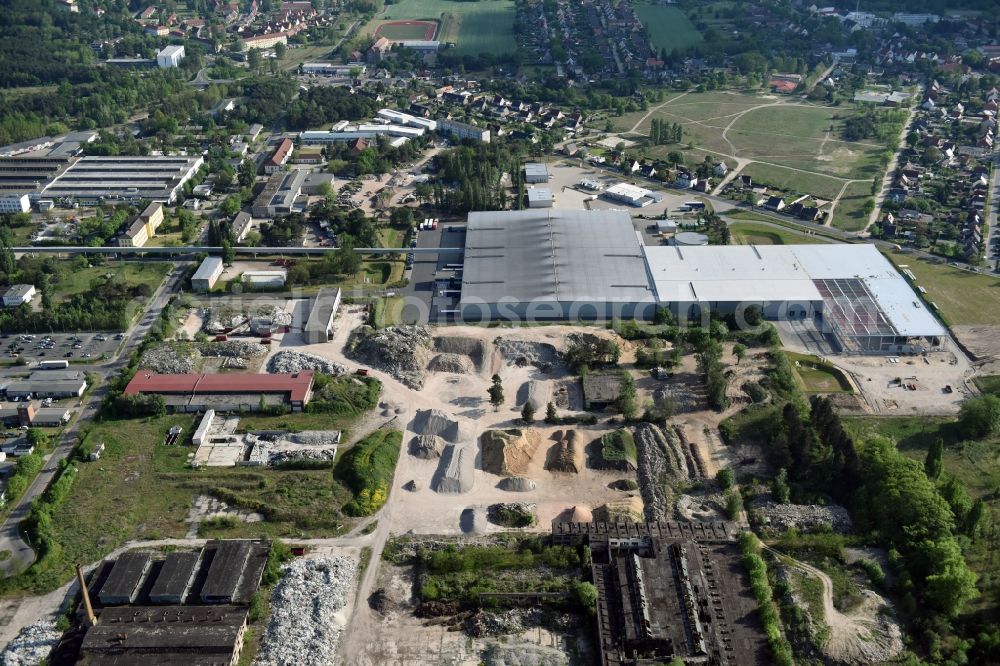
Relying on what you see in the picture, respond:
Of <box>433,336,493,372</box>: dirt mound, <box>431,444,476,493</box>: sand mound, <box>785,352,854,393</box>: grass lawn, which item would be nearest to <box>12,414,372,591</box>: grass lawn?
<box>431,444,476,493</box>: sand mound

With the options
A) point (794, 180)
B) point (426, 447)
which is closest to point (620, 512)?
point (426, 447)

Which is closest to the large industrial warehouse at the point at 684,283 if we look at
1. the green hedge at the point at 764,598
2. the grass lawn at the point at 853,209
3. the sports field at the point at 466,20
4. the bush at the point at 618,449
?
the grass lawn at the point at 853,209

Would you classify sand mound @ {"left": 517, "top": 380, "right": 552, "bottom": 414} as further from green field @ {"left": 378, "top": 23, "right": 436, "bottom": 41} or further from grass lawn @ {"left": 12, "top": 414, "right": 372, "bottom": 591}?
green field @ {"left": 378, "top": 23, "right": 436, "bottom": 41}

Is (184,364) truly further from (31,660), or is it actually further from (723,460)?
(723,460)

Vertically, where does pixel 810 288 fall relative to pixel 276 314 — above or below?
above

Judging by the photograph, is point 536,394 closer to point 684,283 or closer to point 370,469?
point 370,469

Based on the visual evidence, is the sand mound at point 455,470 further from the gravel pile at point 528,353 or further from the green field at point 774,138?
the green field at point 774,138

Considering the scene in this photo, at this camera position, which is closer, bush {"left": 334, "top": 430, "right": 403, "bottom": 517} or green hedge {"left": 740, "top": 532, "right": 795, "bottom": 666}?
green hedge {"left": 740, "top": 532, "right": 795, "bottom": 666}
